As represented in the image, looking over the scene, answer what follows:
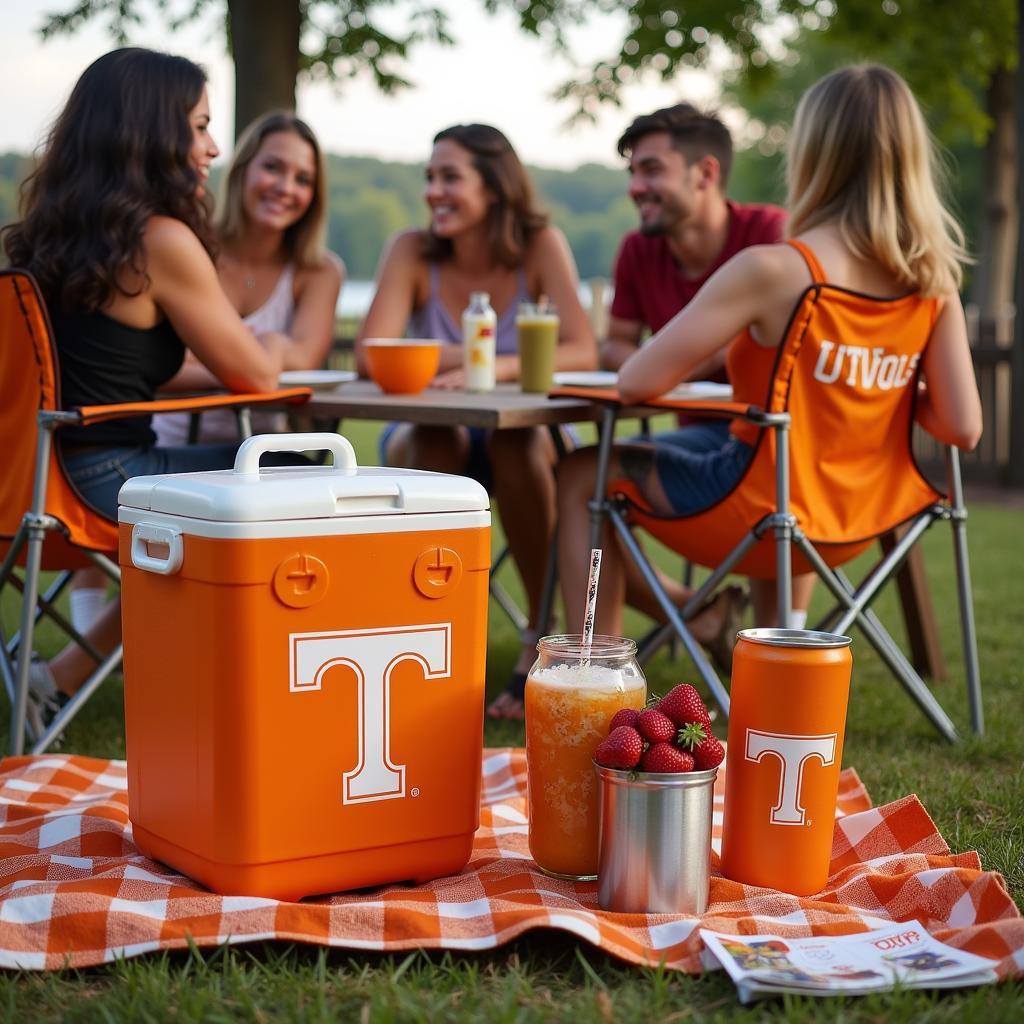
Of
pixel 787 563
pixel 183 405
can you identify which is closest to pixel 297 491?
pixel 183 405

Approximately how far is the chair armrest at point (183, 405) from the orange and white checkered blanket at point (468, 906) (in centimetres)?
76

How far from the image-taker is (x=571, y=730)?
212 centimetres

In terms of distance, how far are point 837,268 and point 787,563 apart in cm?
65

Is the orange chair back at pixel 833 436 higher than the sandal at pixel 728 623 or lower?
higher

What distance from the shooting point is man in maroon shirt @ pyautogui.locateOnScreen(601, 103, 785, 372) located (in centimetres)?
407

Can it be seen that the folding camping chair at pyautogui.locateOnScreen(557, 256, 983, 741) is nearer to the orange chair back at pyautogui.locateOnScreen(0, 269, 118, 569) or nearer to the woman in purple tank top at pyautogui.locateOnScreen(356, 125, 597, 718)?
the woman in purple tank top at pyautogui.locateOnScreen(356, 125, 597, 718)

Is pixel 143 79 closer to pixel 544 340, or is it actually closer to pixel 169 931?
pixel 544 340

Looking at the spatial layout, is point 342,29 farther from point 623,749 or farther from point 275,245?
point 623,749

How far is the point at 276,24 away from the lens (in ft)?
22.8

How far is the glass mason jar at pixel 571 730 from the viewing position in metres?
2.12

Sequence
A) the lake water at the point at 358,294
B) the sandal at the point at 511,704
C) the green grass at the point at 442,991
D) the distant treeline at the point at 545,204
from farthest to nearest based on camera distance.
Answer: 1. the distant treeline at the point at 545,204
2. the lake water at the point at 358,294
3. the sandal at the point at 511,704
4. the green grass at the point at 442,991

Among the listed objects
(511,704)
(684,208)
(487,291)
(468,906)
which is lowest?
(511,704)

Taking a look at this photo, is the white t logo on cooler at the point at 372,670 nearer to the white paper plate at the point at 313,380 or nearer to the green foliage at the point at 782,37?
the white paper plate at the point at 313,380

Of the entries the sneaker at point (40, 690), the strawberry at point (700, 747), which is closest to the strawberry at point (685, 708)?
the strawberry at point (700, 747)
